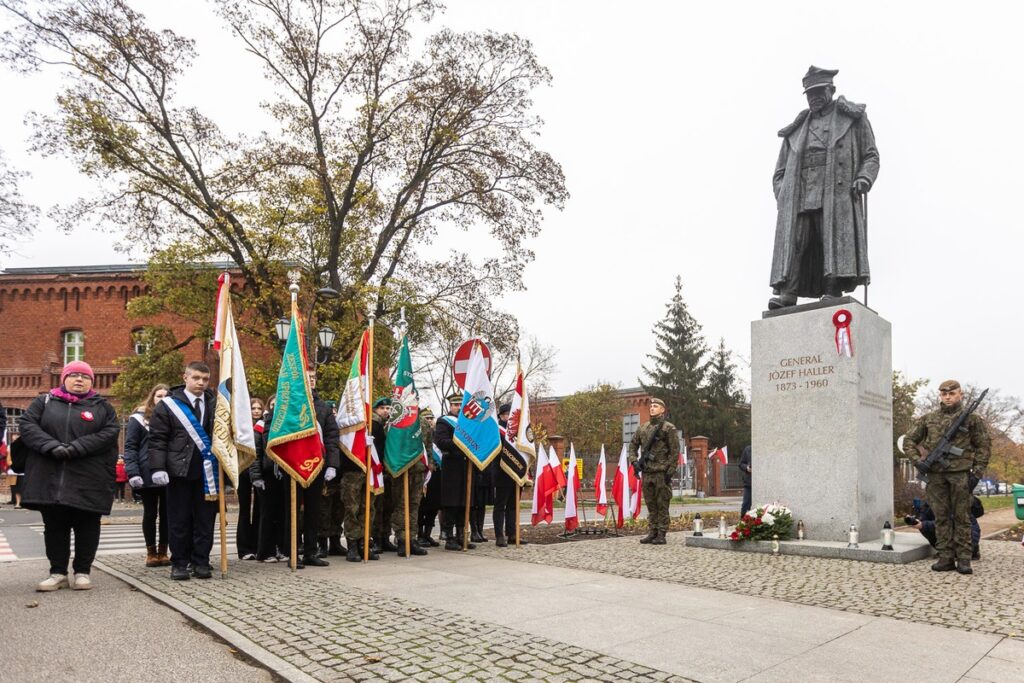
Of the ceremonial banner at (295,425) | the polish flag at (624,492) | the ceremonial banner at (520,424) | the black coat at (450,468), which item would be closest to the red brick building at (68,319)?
the polish flag at (624,492)

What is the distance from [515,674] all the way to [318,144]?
22021 millimetres

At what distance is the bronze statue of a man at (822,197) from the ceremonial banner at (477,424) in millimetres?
4459

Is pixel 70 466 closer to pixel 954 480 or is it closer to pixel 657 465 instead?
pixel 657 465

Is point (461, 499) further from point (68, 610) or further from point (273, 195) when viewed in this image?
point (273, 195)

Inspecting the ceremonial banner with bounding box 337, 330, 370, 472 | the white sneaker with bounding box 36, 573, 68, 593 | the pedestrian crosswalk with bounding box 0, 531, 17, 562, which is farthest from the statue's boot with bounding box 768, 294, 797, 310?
the pedestrian crosswalk with bounding box 0, 531, 17, 562

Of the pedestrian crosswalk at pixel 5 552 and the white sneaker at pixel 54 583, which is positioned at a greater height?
the white sneaker at pixel 54 583

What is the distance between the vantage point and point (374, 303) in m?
23.1

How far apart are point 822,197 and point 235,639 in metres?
9.63

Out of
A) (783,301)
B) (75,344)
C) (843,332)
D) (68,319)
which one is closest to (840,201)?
(783,301)

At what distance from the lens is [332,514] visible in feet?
30.0

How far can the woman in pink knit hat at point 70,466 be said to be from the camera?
6.51m

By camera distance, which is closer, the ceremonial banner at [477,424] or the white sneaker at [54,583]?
the white sneaker at [54,583]

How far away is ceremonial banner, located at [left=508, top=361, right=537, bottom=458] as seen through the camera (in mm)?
A: 10570

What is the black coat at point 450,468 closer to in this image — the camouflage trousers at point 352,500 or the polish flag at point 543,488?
the camouflage trousers at point 352,500
